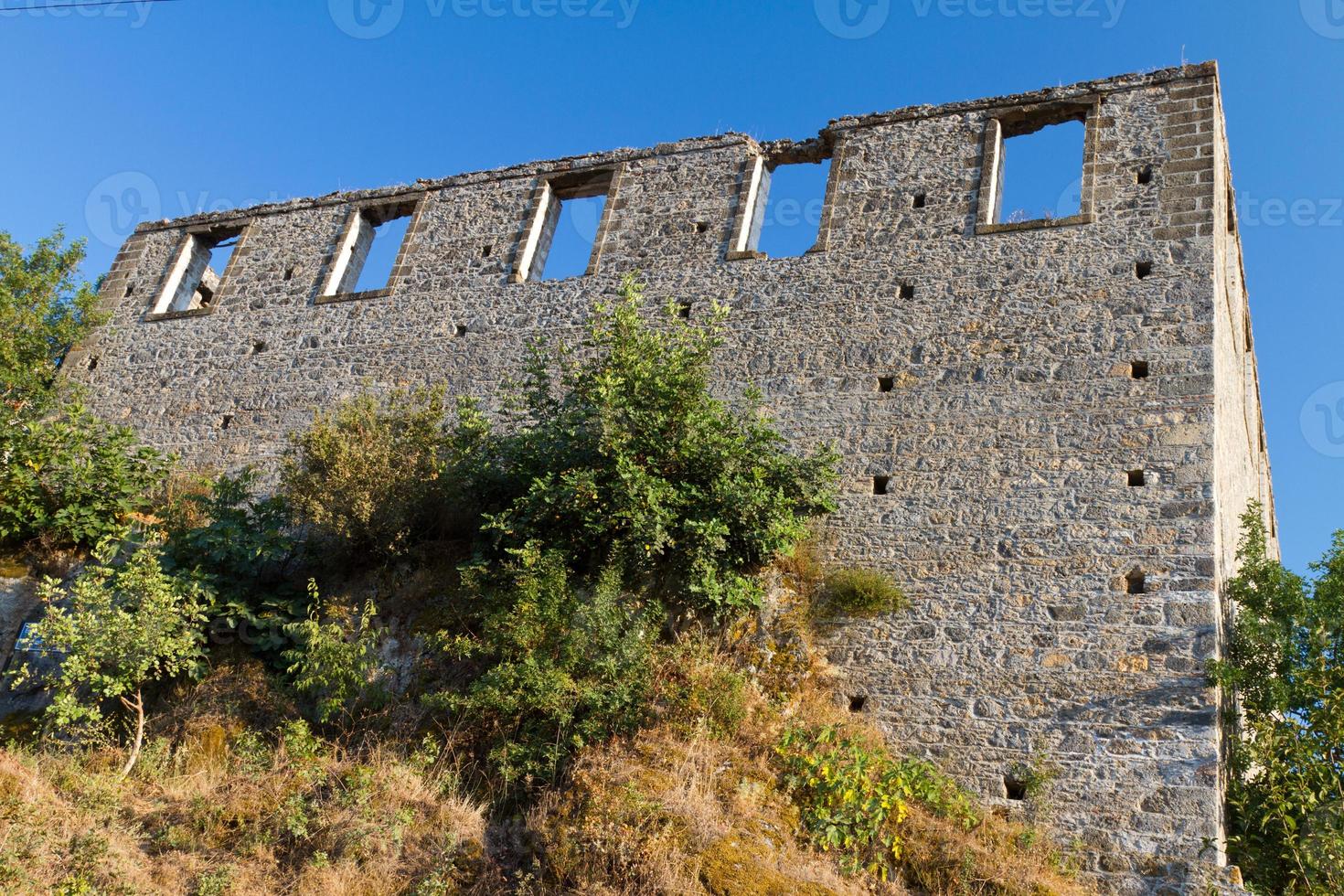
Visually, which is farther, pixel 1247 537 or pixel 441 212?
pixel 441 212

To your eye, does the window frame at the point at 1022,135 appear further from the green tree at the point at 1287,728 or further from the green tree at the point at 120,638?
the green tree at the point at 120,638

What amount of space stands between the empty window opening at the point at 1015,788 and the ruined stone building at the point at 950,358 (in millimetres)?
29

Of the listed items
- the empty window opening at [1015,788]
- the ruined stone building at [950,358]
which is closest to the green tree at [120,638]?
the ruined stone building at [950,358]

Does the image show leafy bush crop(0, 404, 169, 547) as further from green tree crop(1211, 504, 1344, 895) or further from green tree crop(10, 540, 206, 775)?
green tree crop(1211, 504, 1344, 895)

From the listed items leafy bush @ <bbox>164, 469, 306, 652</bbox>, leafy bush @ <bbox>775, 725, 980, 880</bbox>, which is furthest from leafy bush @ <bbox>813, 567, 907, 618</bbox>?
leafy bush @ <bbox>164, 469, 306, 652</bbox>

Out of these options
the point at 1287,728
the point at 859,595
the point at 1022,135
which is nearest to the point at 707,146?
the point at 1022,135

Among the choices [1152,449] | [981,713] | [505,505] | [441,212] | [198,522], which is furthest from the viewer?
[441,212]

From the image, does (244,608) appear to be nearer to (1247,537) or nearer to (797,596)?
(797,596)

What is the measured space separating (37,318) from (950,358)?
40.0ft

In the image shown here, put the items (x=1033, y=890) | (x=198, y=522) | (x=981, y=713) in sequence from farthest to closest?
1. (x=198, y=522)
2. (x=981, y=713)
3. (x=1033, y=890)

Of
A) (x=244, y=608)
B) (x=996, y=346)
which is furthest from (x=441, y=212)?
(x=996, y=346)

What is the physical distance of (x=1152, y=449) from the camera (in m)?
10.9

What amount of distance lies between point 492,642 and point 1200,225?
7888 mm

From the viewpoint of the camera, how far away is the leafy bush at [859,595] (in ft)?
35.7
